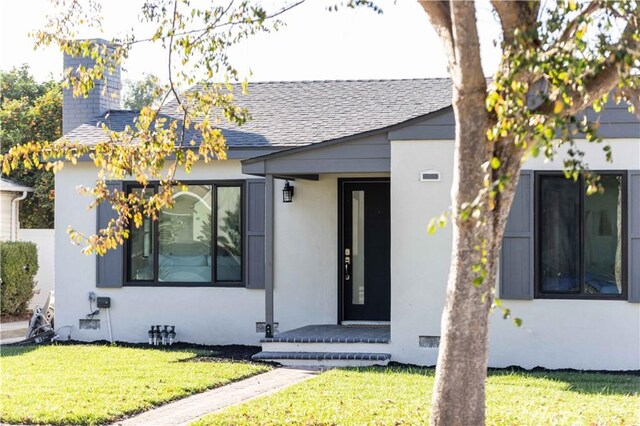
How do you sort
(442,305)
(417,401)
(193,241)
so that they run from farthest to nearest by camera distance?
(193,241), (442,305), (417,401)

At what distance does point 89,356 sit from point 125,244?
257 centimetres

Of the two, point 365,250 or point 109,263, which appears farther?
point 109,263

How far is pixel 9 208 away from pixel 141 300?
320 inches

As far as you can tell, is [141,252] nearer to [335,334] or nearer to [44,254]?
[335,334]

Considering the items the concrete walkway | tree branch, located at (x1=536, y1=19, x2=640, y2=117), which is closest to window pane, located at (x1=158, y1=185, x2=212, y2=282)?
the concrete walkway

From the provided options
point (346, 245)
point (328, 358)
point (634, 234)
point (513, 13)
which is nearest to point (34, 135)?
point (346, 245)

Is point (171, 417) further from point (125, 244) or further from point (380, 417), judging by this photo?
point (125, 244)

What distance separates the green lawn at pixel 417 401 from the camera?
8.39 meters

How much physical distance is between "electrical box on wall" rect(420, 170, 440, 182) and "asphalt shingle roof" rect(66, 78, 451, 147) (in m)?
2.52

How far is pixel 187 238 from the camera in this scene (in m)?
14.8

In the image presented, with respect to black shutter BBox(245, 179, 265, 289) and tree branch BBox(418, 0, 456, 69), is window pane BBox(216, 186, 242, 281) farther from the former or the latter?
tree branch BBox(418, 0, 456, 69)

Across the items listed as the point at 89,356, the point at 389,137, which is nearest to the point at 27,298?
the point at 89,356

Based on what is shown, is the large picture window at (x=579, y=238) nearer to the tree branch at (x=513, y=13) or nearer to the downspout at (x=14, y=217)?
the tree branch at (x=513, y=13)

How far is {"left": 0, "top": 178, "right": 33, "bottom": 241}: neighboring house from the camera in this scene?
2119 cm
